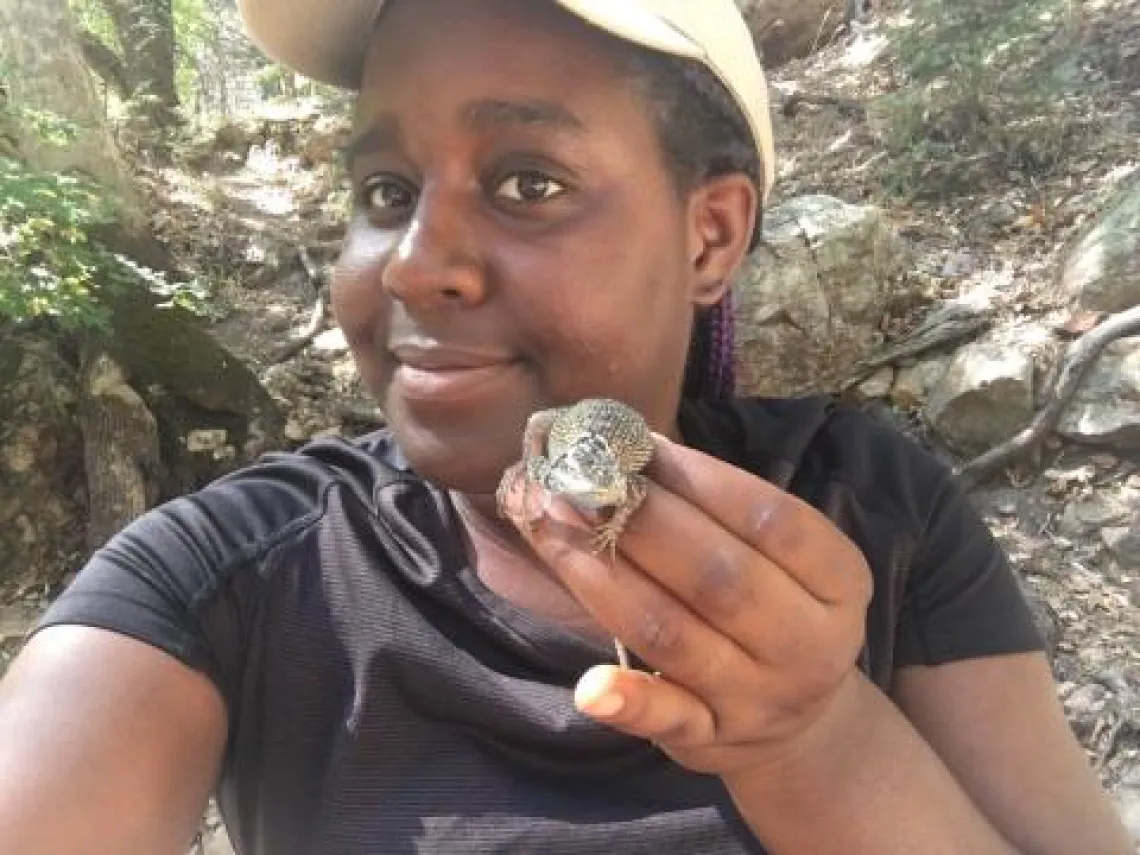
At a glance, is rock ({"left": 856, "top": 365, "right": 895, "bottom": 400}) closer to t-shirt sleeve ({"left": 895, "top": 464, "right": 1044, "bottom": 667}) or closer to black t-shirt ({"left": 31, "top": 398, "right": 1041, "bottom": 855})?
t-shirt sleeve ({"left": 895, "top": 464, "right": 1044, "bottom": 667})

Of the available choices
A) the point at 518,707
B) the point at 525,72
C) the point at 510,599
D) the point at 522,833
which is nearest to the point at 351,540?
the point at 510,599

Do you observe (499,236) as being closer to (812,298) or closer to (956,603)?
(956,603)

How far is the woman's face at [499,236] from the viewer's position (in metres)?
1.67

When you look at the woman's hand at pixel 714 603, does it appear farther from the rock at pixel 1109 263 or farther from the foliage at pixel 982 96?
the foliage at pixel 982 96

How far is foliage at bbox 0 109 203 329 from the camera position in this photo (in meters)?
4.95

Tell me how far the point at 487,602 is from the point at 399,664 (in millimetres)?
175

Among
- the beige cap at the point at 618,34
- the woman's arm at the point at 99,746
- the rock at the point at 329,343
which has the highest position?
the beige cap at the point at 618,34

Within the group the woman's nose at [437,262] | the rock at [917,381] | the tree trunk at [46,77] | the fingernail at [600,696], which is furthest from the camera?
the tree trunk at [46,77]

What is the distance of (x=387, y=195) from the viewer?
1.85 meters

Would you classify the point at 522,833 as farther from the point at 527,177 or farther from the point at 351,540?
the point at 527,177

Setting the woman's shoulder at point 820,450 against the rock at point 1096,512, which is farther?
the rock at point 1096,512

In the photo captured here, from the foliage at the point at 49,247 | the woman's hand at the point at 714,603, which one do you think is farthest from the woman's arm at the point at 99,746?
the foliage at the point at 49,247

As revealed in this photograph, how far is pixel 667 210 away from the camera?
184cm

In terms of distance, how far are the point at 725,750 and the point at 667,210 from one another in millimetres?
920
